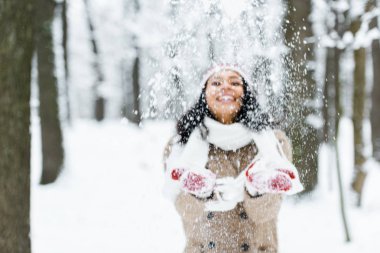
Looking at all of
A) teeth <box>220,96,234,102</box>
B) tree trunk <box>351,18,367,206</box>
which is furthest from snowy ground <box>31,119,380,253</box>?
teeth <box>220,96,234,102</box>

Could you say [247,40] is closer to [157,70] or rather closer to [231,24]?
[231,24]

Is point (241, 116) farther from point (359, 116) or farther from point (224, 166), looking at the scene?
point (359, 116)

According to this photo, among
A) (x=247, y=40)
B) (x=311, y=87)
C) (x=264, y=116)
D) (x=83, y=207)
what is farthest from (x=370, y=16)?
A: (x=83, y=207)

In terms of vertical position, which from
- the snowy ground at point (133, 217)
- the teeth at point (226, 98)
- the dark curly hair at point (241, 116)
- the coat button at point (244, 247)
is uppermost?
the teeth at point (226, 98)

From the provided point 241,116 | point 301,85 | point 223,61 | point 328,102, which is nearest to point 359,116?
point 301,85

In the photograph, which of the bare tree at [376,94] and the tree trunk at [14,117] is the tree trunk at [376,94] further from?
the tree trunk at [14,117]

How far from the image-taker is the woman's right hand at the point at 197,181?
2.45m

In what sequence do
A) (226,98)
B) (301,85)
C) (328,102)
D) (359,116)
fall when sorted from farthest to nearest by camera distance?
(328,102), (359,116), (301,85), (226,98)

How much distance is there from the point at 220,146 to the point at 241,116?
19 centimetres

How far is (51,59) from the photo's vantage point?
863 cm

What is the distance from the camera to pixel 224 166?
2.74m

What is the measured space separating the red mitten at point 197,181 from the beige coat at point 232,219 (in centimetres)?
13

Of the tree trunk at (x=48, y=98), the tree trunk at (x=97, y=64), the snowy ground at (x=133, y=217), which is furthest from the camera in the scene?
the tree trunk at (x=97, y=64)

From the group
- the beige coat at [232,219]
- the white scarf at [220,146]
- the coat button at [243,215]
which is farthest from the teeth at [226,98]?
the coat button at [243,215]
